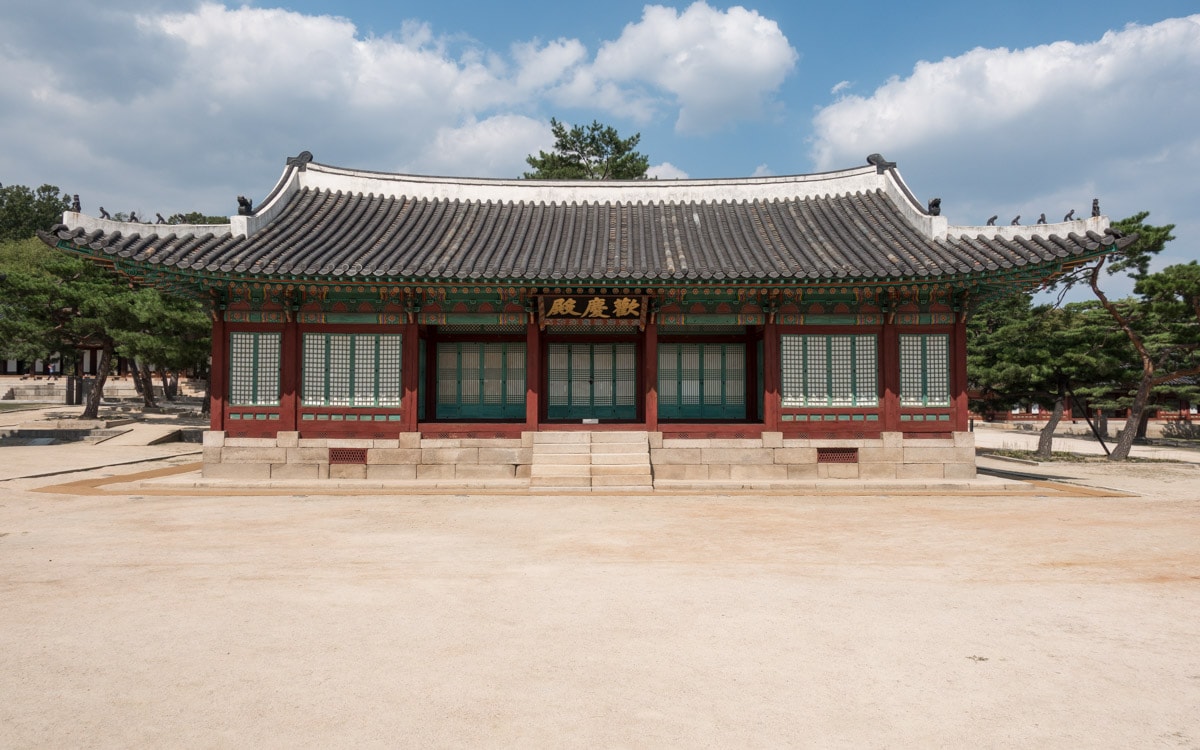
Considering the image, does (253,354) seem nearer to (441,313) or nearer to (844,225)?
(441,313)

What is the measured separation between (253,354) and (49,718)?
13389 mm

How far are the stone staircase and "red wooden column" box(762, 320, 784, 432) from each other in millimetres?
3156

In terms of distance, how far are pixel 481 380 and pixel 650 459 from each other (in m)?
5.52

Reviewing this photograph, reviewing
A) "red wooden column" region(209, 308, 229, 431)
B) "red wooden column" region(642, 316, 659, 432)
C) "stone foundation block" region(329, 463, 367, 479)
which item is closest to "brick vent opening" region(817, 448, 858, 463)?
"red wooden column" region(642, 316, 659, 432)

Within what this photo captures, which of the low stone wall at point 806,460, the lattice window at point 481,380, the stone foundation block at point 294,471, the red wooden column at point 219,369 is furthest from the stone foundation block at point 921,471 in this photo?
the red wooden column at point 219,369

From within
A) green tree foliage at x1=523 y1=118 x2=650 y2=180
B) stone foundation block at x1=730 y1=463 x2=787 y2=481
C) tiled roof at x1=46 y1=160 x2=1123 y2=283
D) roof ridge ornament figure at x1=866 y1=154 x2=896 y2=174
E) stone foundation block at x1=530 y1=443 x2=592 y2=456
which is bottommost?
stone foundation block at x1=730 y1=463 x2=787 y2=481

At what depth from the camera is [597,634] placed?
18.8ft

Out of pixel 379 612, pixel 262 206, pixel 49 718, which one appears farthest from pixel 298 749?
pixel 262 206

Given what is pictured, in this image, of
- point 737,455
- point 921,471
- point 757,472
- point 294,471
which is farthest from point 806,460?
point 294,471

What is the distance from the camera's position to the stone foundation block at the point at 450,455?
1599 centimetres

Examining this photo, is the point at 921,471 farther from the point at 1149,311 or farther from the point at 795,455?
the point at 1149,311

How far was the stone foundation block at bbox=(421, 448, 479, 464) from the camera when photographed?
16.0 meters

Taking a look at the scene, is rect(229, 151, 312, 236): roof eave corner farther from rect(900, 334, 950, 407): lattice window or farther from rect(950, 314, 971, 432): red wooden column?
rect(950, 314, 971, 432): red wooden column

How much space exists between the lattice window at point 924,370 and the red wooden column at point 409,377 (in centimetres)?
1220
